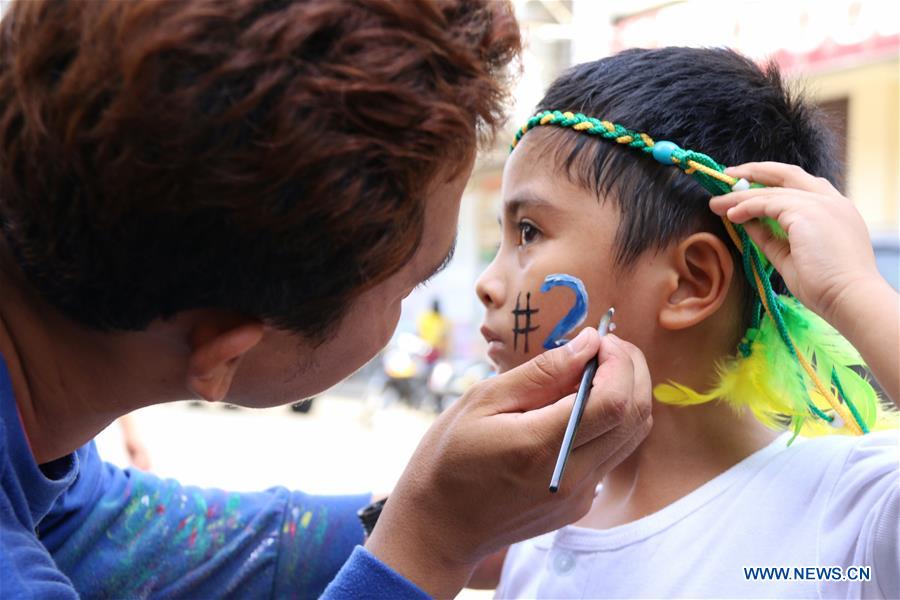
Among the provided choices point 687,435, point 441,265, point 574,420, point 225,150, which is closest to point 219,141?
point 225,150

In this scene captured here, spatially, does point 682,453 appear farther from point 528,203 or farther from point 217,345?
point 217,345

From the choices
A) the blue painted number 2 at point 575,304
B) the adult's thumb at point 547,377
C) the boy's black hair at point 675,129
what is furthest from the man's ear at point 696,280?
the adult's thumb at point 547,377

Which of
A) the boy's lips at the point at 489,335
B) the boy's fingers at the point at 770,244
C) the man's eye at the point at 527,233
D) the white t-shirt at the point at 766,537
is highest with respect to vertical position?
the boy's fingers at the point at 770,244

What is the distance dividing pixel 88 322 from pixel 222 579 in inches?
24.8

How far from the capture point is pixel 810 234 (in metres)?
1.06

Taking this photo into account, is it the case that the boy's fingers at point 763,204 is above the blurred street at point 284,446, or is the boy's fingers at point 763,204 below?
above

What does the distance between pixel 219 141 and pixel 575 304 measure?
67cm

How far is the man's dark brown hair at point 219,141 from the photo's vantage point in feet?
2.67

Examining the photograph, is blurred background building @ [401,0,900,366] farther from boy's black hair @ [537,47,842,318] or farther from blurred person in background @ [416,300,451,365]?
boy's black hair @ [537,47,842,318]

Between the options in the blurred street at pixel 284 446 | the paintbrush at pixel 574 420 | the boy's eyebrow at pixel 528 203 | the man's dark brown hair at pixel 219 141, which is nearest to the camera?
the man's dark brown hair at pixel 219 141

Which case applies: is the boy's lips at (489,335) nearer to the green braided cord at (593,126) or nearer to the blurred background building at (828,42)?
the green braided cord at (593,126)

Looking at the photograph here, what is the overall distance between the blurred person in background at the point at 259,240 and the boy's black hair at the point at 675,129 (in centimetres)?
28

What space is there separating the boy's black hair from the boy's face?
0.09ft

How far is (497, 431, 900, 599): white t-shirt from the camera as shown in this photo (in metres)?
1.09
